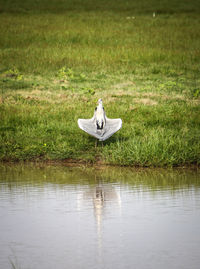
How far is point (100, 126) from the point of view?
11.1 m

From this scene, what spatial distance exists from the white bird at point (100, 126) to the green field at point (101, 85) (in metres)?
0.28

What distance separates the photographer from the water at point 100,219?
20.4ft

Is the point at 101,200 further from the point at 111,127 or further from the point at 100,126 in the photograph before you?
the point at 111,127

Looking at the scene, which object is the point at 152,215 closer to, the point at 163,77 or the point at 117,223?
the point at 117,223

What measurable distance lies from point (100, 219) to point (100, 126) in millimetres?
3803

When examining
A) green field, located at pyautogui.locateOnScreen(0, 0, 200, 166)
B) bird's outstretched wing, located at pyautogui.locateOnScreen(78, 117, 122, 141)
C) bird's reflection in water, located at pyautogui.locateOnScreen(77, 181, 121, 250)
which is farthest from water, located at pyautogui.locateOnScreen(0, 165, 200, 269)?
green field, located at pyautogui.locateOnScreen(0, 0, 200, 166)

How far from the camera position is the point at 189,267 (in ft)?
19.4

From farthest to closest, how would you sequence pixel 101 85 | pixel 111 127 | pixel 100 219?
pixel 101 85 < pixel 111 127 < pixel 100 219

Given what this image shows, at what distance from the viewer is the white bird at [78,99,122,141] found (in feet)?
36.4

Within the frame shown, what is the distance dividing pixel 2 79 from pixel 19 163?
9.31 metres

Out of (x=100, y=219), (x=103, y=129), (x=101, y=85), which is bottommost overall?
(x=100, y=219)

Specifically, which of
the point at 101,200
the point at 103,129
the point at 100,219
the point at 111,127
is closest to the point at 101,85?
the point at 111,127

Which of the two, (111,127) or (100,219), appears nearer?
(100,219)

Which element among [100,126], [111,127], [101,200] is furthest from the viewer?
[111,127]
